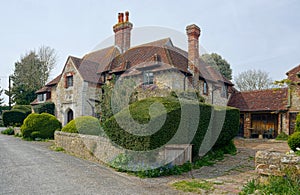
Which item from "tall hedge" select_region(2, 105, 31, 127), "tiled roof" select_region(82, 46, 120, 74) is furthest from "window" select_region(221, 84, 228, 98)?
"tall hedge" select_region(2, 105, 31, 127)

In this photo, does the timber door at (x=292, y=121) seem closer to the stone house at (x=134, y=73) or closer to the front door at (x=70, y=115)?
the stone house at (x=134, y=73)

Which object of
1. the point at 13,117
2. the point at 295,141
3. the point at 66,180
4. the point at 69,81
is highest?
the point at 69,81

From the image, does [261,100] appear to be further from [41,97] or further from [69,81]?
[41,97]

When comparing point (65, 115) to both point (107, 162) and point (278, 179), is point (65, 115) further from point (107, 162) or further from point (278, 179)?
point (278, 179)

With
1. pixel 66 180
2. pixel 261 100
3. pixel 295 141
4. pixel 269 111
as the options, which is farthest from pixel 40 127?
pixel 261 100

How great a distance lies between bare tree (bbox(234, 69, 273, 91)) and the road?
1218 inches

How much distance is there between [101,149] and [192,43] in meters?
11.0

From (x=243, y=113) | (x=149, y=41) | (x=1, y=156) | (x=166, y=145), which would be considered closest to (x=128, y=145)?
(x=166, y=145)

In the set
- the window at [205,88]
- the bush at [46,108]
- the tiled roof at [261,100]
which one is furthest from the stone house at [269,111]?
the bush at [46,108]

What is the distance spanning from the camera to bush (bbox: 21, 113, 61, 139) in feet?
57.2

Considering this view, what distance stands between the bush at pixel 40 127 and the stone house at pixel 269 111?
1585 cm

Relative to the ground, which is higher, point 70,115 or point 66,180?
point 70,115

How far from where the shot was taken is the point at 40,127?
1759cm

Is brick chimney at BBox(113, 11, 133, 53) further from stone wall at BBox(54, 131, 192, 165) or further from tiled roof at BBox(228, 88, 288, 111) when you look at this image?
stone wall at BBox(54, 131, 192, 165)
